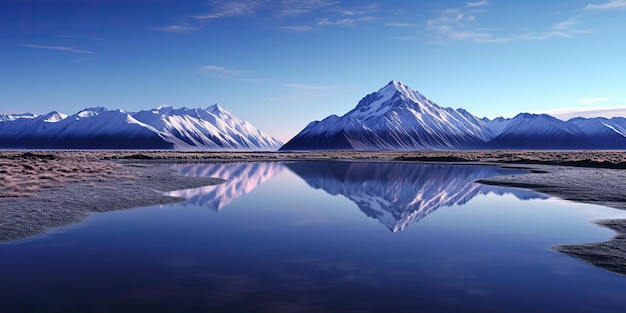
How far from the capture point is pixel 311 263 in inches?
524

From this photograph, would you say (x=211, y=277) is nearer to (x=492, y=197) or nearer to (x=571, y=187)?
(x=492, y=197)

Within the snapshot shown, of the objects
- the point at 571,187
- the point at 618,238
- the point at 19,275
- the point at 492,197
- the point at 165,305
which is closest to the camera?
the point at 165,305

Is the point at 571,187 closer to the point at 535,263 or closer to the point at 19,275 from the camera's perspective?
the point at 535,263

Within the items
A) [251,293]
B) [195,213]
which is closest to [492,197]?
[195,213]

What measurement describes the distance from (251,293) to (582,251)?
10814mm

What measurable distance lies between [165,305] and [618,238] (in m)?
15.6

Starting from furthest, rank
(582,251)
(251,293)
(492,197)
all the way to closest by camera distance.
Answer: (492,197)
(582,251)
(251,293)

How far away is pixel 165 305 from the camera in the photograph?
32.3 ft

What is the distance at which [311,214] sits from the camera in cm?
2342

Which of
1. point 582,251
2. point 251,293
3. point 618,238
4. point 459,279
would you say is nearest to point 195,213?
point 251,293

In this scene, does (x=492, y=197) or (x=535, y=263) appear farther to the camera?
(x=492, y=197)

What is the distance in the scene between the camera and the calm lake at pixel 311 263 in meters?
10.1

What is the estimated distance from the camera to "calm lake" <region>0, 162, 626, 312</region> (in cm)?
1013

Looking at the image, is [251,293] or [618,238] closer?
[251,293]
